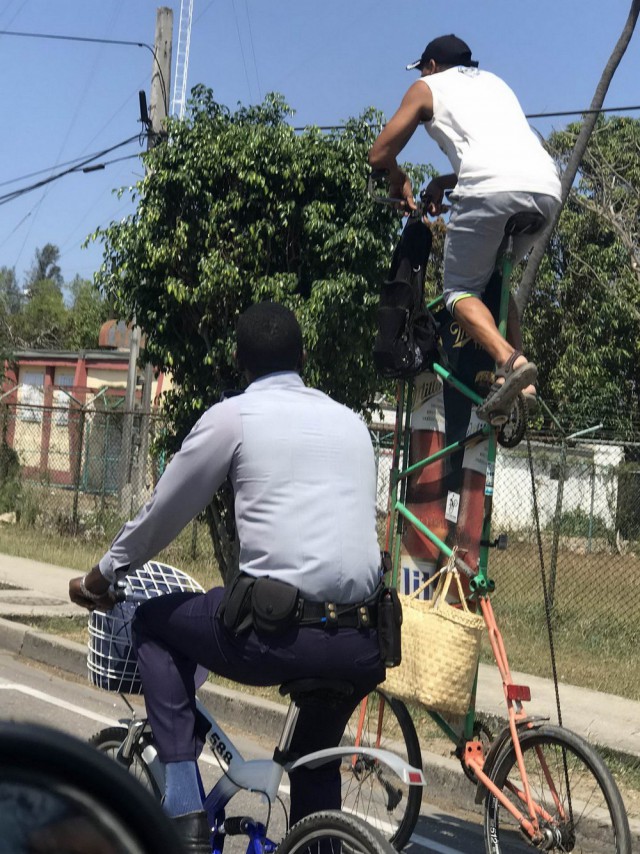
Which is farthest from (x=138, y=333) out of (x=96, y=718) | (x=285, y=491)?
(x=285, y=491)

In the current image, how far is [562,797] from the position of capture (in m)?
4.72

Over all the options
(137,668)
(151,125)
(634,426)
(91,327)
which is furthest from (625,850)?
(91,327)

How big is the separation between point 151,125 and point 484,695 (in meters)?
11.2

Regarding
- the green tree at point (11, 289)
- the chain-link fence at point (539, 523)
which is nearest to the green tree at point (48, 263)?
the green tree at point (11, 289)

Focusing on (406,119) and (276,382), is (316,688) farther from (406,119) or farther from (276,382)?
(406,119)

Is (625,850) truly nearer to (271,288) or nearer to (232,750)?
(232,750)

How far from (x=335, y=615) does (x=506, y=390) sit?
1.55m

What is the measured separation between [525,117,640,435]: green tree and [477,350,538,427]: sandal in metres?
21.6

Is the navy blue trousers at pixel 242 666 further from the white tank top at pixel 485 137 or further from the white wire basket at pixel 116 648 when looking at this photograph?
the white tank top at pixel 485 137

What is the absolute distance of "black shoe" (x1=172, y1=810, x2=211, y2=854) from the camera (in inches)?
137

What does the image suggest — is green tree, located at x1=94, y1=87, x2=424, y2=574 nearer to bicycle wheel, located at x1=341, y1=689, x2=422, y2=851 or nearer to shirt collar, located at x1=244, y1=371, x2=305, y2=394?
bicycle wheel, located at x1=341, y1=689, x2=422, y2=851

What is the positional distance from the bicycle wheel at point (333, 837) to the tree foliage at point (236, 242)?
7.68 meters

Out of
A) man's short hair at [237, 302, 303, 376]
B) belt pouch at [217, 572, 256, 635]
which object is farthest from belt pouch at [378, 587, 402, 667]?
man's short hair at [237, 302, 303, 376]

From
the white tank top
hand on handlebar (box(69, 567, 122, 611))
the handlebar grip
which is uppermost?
the white tank top
